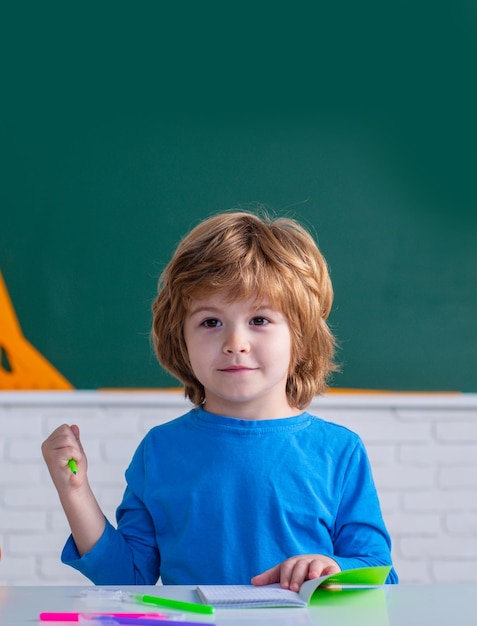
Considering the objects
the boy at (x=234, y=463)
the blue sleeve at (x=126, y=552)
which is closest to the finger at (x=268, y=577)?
the boy at (x=234, y=463)

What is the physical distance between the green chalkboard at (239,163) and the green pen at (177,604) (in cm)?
159

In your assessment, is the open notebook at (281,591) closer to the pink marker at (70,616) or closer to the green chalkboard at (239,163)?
the pink marker at (70,616)

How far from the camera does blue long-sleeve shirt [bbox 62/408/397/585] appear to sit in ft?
3.72

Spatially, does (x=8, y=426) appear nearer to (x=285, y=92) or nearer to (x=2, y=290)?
(x=2, y=290)

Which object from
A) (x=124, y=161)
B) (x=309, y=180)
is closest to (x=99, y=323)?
(x=124, y=161)

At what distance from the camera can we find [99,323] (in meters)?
2.43

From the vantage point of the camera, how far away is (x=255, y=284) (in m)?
1.20

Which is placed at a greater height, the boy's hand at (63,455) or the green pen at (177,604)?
the boy's hand at (63,455)

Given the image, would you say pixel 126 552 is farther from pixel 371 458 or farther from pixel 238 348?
pixel 371 458

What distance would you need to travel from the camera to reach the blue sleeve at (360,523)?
113cm

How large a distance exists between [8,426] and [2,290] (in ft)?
1.19

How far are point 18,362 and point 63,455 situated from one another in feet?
4.53

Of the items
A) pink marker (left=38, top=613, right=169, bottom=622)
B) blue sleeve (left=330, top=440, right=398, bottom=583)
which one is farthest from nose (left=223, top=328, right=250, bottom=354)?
pink marker (left=38, top=613, right=169, bottom=622)

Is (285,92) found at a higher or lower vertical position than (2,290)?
higher
